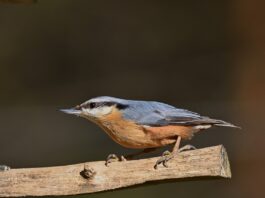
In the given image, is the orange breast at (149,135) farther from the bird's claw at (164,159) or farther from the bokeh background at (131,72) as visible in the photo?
the bokeh background at (131,72)

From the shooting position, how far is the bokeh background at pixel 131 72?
19.9 feet

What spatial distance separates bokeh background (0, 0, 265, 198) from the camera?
19.9 ft

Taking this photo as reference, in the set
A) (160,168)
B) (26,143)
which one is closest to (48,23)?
(26,143)

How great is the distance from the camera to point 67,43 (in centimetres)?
693

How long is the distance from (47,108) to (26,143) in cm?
34

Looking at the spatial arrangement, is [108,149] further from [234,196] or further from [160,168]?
[160,168]

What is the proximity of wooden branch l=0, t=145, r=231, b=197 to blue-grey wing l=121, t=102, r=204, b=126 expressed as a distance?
232mm

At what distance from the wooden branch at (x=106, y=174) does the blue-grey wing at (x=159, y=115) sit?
0.23 m

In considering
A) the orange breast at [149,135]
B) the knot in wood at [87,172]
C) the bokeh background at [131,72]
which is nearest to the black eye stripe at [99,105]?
the orange breast at [149,135]

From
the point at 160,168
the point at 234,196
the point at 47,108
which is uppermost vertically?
the point at 160,168

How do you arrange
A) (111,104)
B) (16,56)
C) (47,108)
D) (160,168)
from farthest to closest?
1. (16,56)
2. (47,108)
3. (111,104)
4. (160,168)

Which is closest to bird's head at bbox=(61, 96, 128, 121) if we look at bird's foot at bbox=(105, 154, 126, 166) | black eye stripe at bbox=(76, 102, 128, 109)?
black eye stripe at bbox=(76, 102, 128, 109)

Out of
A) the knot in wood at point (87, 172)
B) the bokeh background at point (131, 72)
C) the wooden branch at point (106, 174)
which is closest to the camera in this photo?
the wooden branch at point (106, 174)

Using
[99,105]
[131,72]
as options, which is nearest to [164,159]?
[99,105]
